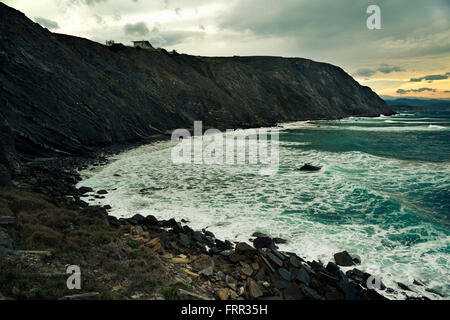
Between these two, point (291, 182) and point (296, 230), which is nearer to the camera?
point (296, 230)

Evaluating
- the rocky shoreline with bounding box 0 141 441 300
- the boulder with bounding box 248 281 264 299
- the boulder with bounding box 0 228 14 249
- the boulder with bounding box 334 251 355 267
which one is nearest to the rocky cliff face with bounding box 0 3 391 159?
the boulder with bounding box 0 228 14 249

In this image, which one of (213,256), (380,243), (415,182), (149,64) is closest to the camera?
(213,256)

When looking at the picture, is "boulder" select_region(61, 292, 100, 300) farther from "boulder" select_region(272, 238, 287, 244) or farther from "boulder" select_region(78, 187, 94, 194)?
"boulder" select_region(78, 187, 94, 194)

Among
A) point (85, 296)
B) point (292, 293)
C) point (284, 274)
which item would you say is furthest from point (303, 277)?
point (85, 296)

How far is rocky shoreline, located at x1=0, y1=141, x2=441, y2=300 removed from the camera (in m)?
5.80

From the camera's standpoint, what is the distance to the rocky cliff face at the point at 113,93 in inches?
928

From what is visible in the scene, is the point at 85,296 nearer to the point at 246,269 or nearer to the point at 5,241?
the point at 5,241

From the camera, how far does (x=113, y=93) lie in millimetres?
40250

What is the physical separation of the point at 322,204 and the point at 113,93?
38323 mm

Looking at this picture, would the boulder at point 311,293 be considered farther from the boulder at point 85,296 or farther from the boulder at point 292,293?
the boulder at point 85,296
